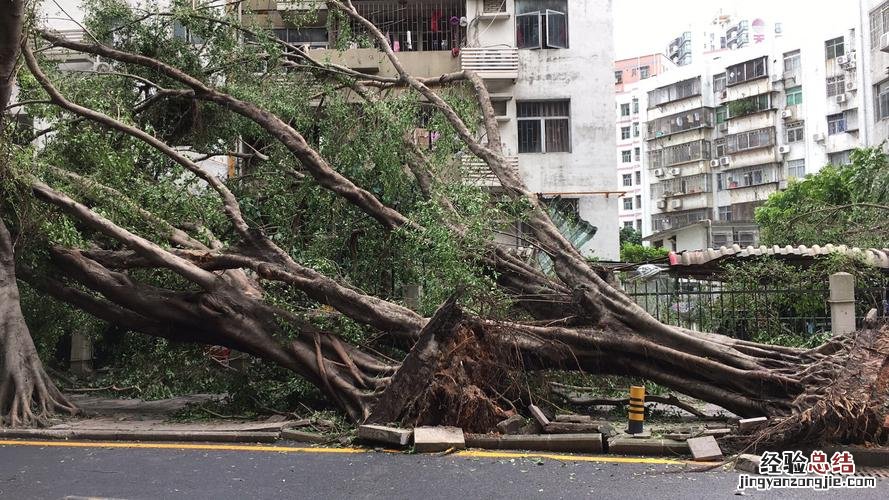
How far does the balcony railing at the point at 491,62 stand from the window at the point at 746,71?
104ft

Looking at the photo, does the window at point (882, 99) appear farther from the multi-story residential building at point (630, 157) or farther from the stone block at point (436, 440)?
the multi-story residential building at point (630, 157)

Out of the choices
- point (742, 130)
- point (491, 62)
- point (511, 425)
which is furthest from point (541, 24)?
point (742, 130)

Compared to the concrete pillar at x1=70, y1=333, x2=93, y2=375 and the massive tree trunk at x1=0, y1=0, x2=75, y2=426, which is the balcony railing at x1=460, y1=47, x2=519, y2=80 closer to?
the concrete pillar at x1=70, y1=333, x2=93, y2=375

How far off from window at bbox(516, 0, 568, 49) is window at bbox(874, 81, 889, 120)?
9.90 m

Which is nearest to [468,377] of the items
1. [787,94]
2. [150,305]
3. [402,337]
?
[402,337]

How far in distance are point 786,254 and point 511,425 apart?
27.8 ft

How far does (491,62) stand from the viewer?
2069 cm

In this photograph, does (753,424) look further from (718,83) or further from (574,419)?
(718,83)

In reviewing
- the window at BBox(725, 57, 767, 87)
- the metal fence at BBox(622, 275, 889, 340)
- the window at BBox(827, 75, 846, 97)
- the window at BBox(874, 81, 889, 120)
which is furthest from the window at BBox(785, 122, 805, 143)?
the metal fence at BBox(622, 275, 889, 340)

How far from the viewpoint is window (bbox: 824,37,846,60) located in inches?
1593

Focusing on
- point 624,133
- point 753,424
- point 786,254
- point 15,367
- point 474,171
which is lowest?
point 753,424

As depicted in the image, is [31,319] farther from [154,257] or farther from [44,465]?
[44,465]

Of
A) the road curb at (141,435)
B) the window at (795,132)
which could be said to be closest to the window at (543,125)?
the road curb at (141,435)

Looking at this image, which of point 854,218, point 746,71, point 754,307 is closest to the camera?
point 754,307
